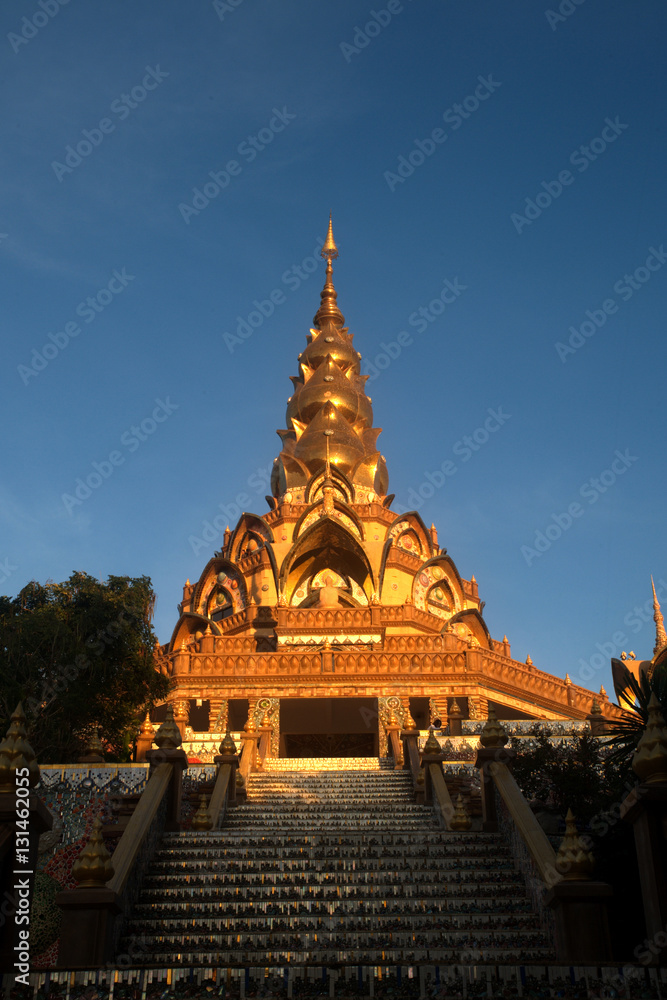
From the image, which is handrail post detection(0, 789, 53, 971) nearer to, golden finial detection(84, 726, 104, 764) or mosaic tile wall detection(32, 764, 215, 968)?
mosaic tile wall detection(32, 764, 215, 968)

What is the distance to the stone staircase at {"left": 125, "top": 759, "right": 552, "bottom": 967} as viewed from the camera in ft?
29.3

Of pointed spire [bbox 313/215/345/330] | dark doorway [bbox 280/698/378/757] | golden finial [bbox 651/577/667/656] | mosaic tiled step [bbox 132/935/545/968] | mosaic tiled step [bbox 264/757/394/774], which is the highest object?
pointed spire [bbox 313/215/345/330]

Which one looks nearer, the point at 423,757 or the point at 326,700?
the point at 423,757

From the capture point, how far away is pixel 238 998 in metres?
7.50

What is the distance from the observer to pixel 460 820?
12.5 meters

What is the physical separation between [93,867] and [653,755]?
5505 millimetres

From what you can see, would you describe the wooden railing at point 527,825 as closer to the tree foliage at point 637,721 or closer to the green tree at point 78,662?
the tree foliage at point 637,721

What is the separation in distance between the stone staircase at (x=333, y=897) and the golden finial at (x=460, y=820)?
17cm

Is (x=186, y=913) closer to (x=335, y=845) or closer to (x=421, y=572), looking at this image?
(x=335, y=845)

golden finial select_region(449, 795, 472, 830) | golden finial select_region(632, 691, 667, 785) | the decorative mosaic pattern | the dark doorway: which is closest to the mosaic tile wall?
the decorative mosaic pattern

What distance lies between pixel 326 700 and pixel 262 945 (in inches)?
637

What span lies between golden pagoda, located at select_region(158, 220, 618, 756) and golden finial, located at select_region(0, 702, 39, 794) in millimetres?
14717

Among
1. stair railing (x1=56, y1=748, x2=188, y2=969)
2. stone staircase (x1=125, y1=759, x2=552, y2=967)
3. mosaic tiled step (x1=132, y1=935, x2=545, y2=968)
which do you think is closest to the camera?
mosaic tiled step (x1=132, y1=935, x2=545, y2=968)

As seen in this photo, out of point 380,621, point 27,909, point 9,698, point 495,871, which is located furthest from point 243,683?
point 27,909
